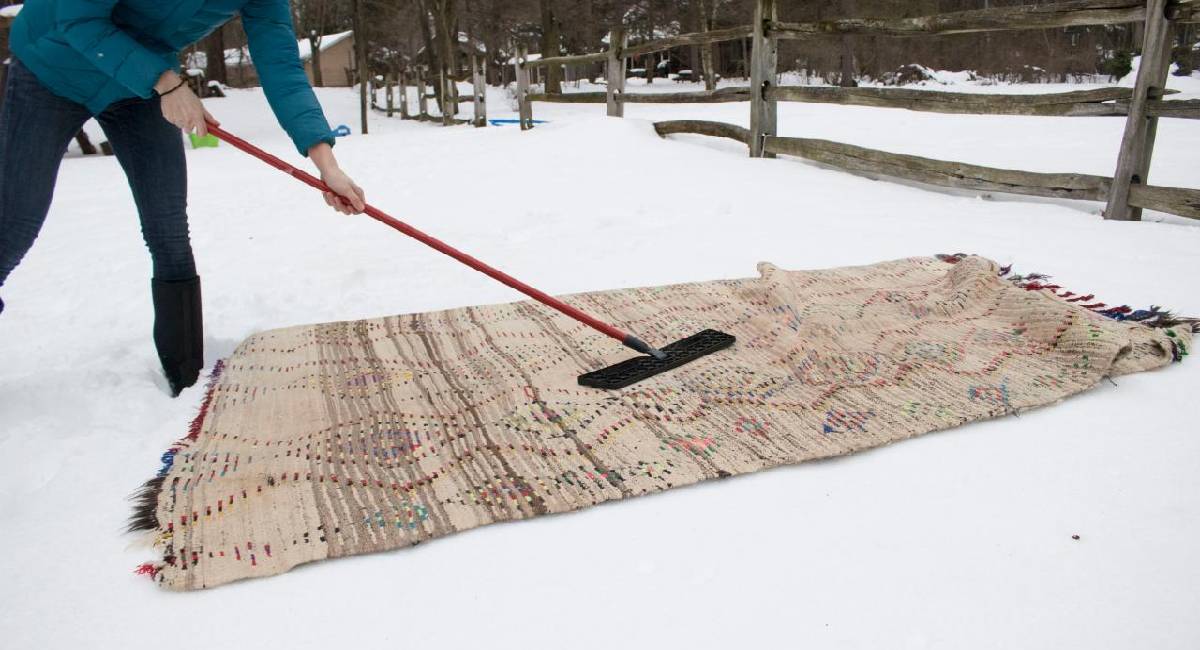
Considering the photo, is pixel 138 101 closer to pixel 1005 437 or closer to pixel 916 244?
pixel 1005 437

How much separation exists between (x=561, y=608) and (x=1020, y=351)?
1.67 meters

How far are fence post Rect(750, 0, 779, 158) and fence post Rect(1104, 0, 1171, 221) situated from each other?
2.49 metres

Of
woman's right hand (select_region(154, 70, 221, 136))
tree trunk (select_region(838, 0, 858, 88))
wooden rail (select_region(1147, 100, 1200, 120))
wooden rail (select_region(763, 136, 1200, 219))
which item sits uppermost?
tree trunk (select_region(838, 0, 858, 88))

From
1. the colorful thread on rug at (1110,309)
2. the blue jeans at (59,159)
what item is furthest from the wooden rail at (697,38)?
the blue jeans at (59,159)

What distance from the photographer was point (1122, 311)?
2.53 m

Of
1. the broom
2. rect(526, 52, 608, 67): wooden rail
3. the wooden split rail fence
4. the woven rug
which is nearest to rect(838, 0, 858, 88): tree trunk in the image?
rect(526, 52, 608, 67): wooden rail

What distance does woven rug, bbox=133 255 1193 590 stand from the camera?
4.97ft

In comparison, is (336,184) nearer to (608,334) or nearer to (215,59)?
(608,334)

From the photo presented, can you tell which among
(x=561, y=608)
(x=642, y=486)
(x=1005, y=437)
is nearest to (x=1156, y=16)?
(x=1005, y=437)

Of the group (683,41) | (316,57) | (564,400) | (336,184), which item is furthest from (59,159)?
(316,57)

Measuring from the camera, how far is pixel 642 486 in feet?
5.28

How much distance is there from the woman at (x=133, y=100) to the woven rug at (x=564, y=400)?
20.7 inches

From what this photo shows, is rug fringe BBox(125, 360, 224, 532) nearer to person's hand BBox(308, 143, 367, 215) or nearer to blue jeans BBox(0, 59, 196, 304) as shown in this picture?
blue jeans BBox(0, 59, 196, 304)

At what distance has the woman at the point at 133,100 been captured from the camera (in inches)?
66.9
